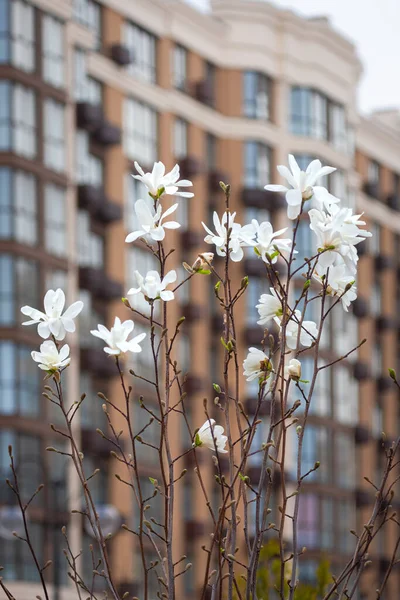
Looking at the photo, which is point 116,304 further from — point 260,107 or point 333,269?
point 333,269

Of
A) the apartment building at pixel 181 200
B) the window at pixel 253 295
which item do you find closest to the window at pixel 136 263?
the apartment building at pixel 181 200

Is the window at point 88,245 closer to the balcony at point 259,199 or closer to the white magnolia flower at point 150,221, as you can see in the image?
the balcony at point 259,199

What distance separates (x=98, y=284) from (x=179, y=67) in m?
10.4

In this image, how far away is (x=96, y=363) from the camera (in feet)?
139

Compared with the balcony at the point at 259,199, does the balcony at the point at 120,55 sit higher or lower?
higher

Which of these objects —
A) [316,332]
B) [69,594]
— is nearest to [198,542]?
[69,594]

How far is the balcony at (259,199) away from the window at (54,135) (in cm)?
1002

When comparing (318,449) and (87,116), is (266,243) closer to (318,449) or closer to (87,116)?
(87,116)

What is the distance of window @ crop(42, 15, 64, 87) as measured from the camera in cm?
4188

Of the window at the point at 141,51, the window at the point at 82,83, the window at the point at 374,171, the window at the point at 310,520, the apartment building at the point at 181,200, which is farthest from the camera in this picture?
the window at the point at 374,171

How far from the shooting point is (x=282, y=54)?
54281 mm

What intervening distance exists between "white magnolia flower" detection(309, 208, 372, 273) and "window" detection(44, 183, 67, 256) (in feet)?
121

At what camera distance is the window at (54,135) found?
41625 mm

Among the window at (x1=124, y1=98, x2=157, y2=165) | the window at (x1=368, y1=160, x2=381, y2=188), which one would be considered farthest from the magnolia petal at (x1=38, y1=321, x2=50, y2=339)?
the window at (x1=368, y1=160, x2=381, y2=188)
